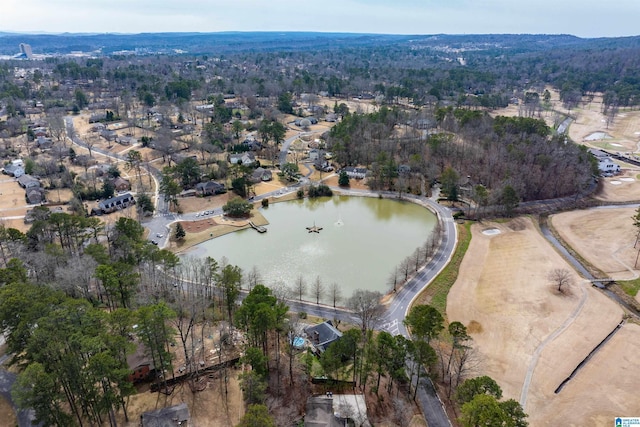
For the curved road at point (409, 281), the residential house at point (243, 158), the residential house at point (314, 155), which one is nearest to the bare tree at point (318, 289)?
the curved road at point (409, 281)

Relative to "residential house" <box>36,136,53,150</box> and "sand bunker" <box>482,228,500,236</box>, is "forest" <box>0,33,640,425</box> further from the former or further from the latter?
"sand bunker" <box>482,228,500,236</box>

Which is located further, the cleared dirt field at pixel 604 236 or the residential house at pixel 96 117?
the residential house at pixel 96 117

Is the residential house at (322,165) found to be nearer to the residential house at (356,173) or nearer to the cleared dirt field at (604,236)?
the residential house at (356,173)

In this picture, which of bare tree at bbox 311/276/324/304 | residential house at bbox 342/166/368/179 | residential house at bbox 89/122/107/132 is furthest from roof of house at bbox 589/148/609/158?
residential house at bbox 89/122/107/132

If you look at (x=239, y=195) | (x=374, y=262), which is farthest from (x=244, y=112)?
(x=374, y=262)

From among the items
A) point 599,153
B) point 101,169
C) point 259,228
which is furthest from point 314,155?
point 599,153

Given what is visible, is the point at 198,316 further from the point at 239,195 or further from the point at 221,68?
the point at 221,68

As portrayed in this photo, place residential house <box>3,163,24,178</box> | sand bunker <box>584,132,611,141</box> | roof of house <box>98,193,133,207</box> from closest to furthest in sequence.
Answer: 1. roof of house <box>98,193,133,207</box>
2. residential house <box>3,163,24,178</box>
3. sand bunker <box>584,132,611,141</box>
